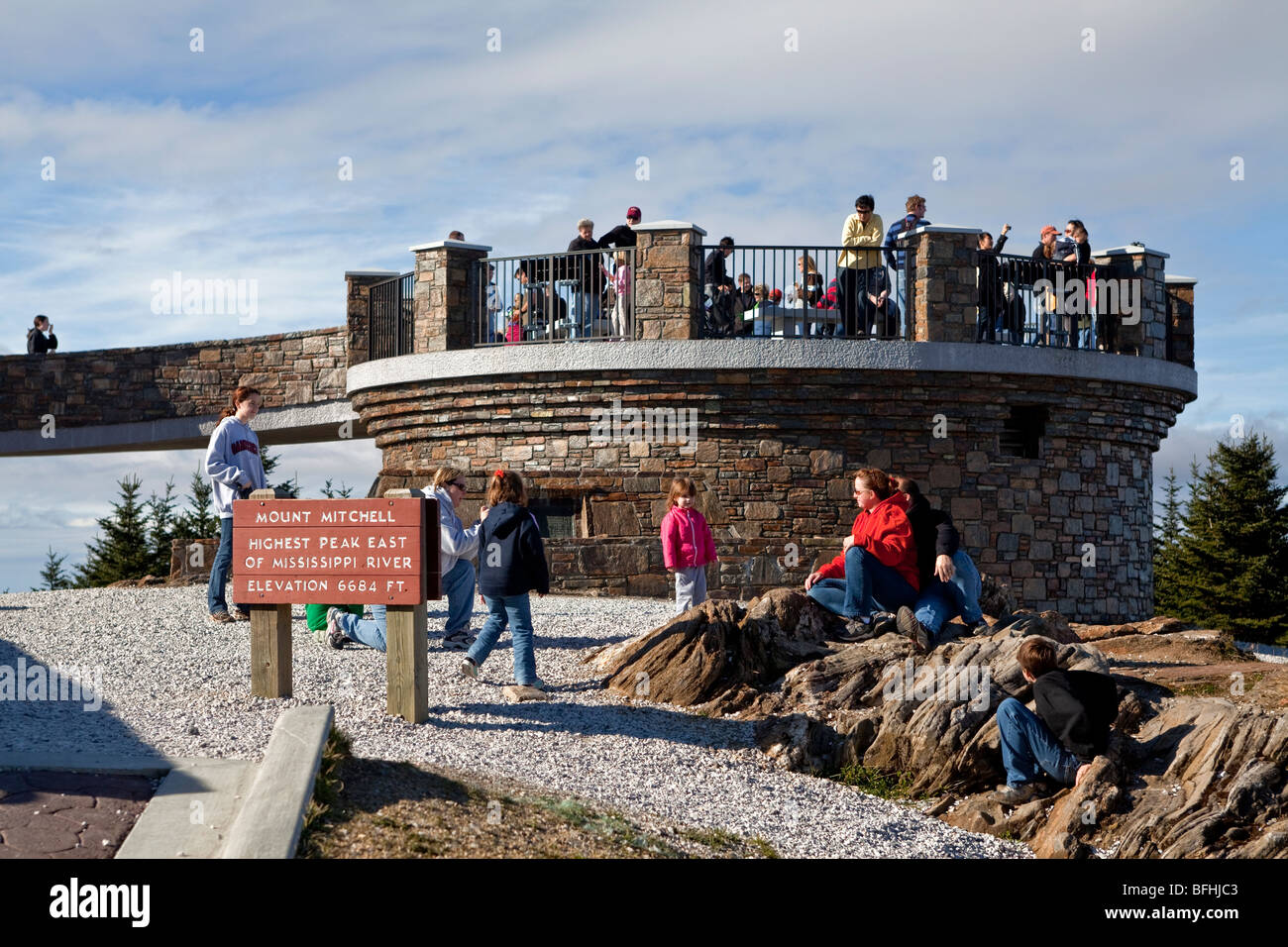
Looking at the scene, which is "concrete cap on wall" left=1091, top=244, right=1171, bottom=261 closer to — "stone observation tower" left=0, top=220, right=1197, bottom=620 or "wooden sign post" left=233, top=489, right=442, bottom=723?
"stone observation tower" left=0, top=220, right=1197, bottom=620

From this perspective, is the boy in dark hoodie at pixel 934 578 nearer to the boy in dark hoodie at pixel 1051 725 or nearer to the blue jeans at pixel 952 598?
the blue jeans at pixel 952 598

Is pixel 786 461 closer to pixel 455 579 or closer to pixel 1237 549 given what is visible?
pixel 455 579

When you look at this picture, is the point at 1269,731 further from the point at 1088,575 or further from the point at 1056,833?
the point at 1088,575

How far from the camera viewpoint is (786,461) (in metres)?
15.6

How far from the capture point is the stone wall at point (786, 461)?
50.4ft

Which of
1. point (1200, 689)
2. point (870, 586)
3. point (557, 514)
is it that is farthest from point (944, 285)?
point (1200, 689)

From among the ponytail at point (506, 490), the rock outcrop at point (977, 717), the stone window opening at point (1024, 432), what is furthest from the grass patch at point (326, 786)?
the stone window opening at point (1024, 432)

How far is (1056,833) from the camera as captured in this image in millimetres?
7508

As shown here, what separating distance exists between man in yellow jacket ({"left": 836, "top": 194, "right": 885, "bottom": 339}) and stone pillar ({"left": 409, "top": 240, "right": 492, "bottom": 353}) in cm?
447

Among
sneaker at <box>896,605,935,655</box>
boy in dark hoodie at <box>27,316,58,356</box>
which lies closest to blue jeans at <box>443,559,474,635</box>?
sneaker at <box>896,605,935,655</box>

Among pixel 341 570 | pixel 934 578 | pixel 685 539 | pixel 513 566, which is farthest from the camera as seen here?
pixel 685 539

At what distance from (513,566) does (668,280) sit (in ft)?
Result: 24.3
